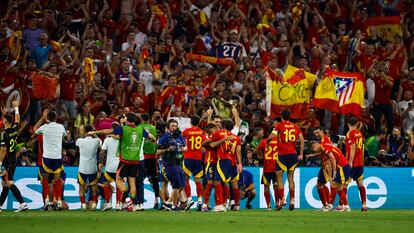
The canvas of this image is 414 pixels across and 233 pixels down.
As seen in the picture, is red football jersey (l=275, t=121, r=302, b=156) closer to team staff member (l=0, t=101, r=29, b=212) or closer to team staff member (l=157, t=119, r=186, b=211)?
team staff member (l=157, t=119, r=186, b=211)

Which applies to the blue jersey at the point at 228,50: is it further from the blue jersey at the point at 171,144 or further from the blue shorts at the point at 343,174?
the blue shorts at the point at 343,174

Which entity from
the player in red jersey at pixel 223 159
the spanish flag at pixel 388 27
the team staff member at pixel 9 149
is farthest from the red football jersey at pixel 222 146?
the spanish flag at pixel 388 27

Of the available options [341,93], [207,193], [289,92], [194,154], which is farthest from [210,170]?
[341,93]

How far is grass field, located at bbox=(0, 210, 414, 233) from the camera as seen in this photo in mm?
19234

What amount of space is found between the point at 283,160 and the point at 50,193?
5.84m

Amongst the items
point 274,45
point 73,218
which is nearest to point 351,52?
point 274,45

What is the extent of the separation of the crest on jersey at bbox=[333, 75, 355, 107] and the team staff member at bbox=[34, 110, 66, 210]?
917 cm

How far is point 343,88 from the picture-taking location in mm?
32250

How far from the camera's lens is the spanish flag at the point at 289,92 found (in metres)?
31.9

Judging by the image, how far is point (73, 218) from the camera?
2244cm

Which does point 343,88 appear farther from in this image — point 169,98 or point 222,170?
point 222,170

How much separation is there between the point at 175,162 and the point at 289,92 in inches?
238

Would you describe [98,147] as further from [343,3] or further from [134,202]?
[343,3]

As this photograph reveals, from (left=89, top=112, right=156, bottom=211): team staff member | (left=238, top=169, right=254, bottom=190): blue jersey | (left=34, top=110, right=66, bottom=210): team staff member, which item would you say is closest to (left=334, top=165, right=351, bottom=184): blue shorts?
(left=238, top=169, right=254, bottom=190): blue jersey
